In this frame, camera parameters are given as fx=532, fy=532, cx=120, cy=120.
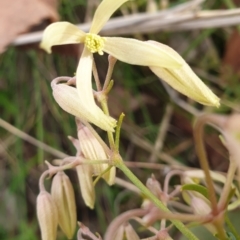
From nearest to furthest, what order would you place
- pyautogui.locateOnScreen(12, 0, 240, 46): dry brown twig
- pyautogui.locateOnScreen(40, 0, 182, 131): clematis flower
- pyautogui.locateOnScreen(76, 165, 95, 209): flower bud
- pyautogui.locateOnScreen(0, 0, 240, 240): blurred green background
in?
pyautogui.locateOnScreen(40, 0, 182, 131): clematis flower, pyautogui.locateOnScreen(76, 165, 95, 209): flower bud, pyautogui.locateOnScreen(12, 0, 240, 46): dry brown twig, pyautogui.locateOnScreen(0, 0, 240, 240): blurred green background

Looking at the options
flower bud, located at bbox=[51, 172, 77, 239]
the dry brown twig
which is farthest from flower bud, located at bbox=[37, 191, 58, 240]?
the dry brown twig

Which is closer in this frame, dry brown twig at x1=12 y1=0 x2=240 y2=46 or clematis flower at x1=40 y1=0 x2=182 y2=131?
clematis flower at x1=40 y1=0 x2=182 y2=131

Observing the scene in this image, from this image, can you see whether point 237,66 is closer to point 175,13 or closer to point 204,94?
point 175,13

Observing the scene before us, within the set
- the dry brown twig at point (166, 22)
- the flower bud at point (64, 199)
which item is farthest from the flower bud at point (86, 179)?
the dry brown twig at point (166, 22)

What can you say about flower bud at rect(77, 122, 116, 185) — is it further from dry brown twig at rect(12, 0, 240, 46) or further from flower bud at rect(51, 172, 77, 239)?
dry brown twig at rect(12, 0, 240, 46)

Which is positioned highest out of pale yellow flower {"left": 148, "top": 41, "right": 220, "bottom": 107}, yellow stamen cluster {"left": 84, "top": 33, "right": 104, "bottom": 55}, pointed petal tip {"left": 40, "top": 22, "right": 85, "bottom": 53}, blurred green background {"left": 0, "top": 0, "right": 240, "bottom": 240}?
pointed petal tip {"left": 40, "top": 22, "right": 85, "bottom": 53}

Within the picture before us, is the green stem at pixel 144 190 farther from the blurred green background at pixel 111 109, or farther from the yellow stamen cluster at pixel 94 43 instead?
the blurred green background at pixel 111 109

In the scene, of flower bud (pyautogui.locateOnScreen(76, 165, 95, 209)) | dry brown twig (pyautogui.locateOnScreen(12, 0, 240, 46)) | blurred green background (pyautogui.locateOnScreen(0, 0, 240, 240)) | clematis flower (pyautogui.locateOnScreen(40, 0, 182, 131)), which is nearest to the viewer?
clematis flower (pyautogui.locateOnScreen(40, 0, 182, 131))

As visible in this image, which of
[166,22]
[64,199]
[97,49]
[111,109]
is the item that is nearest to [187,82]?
[97,49]
